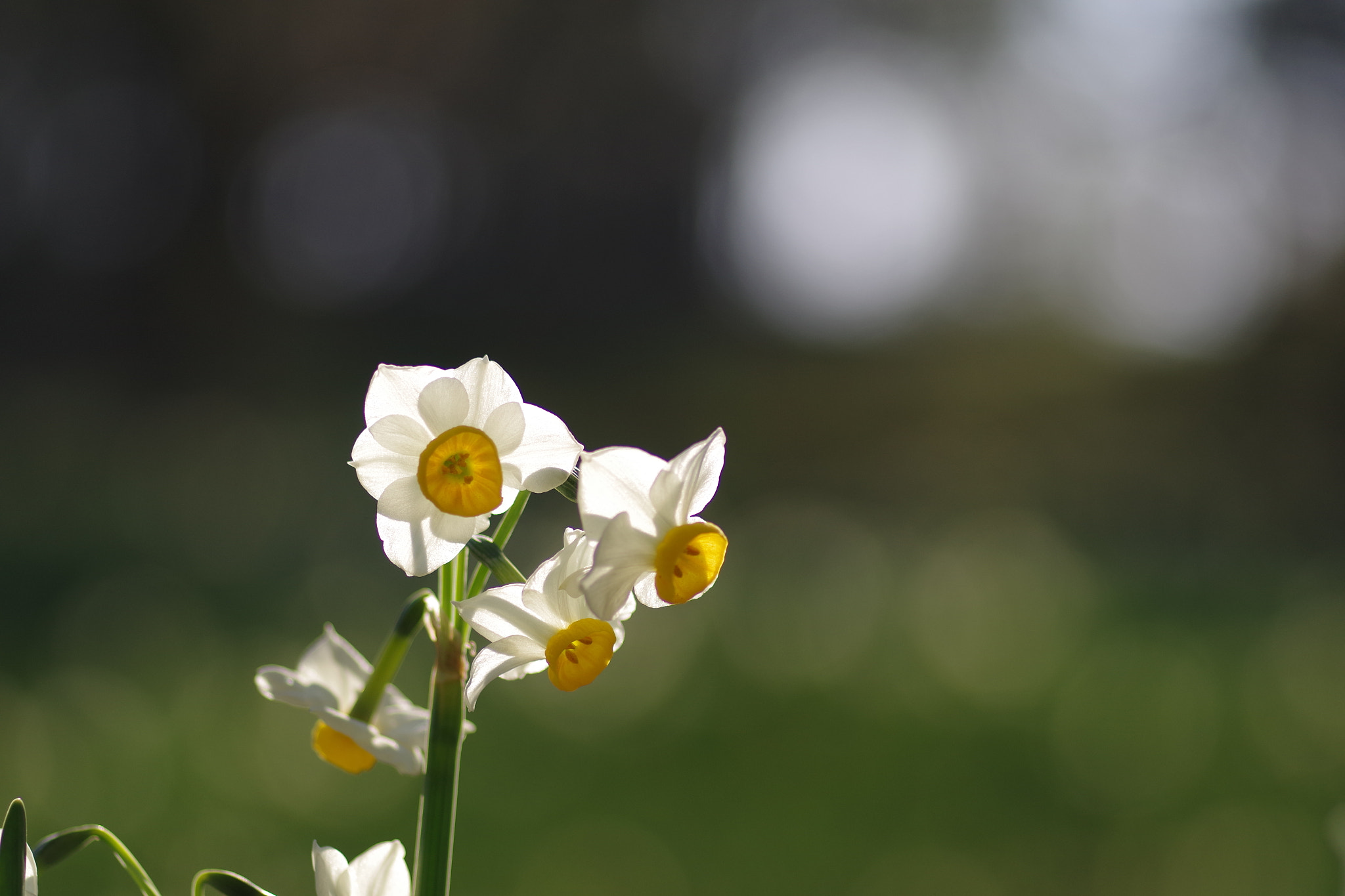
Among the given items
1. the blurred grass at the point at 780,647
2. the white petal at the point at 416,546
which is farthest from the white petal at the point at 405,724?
the blurred grass at the point at 780,647

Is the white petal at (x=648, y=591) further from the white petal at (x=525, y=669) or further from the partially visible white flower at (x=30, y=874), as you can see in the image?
the partially visible white flower at (x=30, y=874)

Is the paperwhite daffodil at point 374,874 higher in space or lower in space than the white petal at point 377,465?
lower

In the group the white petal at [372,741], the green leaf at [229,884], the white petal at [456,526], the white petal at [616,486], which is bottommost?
the green leaf at [229,884]

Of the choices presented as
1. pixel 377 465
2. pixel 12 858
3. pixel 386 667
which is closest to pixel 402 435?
pixel 377 465

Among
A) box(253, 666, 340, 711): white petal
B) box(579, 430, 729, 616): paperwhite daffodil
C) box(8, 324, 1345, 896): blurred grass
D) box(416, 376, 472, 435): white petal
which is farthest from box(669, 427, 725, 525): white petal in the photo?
box(8, 324, 1345, 896): blurred grass

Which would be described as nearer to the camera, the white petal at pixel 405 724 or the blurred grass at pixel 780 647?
the white petal at pixel 405 724

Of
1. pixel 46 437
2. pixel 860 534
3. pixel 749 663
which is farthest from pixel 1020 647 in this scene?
pixel 46 437

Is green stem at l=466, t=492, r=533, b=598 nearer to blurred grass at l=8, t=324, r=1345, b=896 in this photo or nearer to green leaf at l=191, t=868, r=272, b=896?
green leaf at l=191, t=868, r=272, b=896

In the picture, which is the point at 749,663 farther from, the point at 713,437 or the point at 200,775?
the point at 713,437
